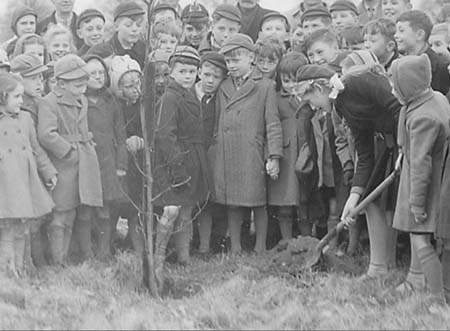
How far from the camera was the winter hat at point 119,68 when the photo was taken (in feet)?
26.5

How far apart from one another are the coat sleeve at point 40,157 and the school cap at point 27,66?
44cm

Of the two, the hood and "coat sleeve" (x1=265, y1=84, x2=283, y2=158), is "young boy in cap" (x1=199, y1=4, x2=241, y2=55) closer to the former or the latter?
"coat sleeve" (x1=265, y1=84, x2=283, y2=158)

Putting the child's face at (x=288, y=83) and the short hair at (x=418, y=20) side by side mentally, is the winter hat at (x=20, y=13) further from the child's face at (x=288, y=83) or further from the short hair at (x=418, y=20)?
the short hair at (x=418, y=20)

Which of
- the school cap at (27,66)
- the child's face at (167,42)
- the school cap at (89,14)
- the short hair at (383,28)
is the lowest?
the school cap at (27,66)

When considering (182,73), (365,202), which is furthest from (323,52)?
(365,202)

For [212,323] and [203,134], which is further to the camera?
[203,134]

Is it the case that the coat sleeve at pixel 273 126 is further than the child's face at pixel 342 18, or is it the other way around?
the child's face at pixel 342 18

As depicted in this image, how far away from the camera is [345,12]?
953 centimetres

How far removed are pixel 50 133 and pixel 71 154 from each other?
266 millimetres

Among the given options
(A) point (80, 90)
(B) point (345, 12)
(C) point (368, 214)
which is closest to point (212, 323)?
(C) point (368, 214)

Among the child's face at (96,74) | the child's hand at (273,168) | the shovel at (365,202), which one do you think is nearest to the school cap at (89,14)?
the child's face at (96,74)

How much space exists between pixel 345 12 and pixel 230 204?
272 centimetres

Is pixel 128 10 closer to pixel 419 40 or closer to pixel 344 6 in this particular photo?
pixel 344 6

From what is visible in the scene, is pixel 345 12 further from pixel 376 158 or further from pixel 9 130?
pixel 9 130
